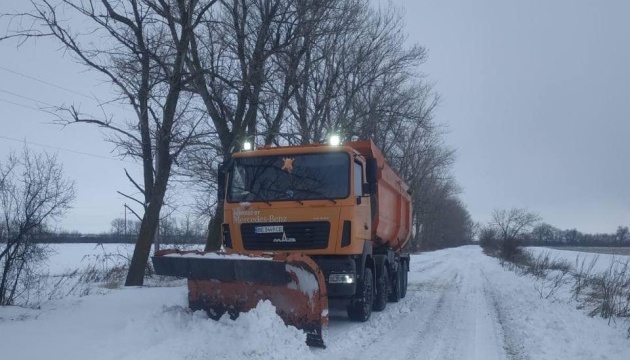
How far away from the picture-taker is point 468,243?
494 ft

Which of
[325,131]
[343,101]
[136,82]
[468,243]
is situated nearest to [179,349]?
[136,82]

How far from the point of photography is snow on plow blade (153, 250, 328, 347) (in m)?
8.79

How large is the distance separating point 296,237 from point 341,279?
1.10 metres

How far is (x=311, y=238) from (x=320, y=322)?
2.11 metres

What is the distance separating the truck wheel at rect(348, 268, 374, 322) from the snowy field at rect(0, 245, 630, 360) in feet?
0.59

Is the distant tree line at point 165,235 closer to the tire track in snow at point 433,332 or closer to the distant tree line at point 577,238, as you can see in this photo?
the tire track in snow at point 433,332

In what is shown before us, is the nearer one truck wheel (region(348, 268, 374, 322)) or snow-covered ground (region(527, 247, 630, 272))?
truck wheel (region(348, 268, 374, 322))

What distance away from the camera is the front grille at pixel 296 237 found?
416 inches

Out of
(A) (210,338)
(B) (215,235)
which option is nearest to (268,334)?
(A) (210,338)

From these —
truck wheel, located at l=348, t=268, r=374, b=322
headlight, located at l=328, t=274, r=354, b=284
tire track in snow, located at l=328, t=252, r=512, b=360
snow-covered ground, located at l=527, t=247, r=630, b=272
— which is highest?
snow-covered ground, located at l=527, t=247, r=630, b=272

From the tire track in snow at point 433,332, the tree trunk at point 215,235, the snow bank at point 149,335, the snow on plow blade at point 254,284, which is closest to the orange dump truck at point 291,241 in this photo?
the snow on plow blade at point 254,284

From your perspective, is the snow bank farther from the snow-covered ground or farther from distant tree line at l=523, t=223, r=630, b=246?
distant tree line at l=523, t=223, r=630, b=246

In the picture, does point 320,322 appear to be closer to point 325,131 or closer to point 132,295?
point 132,295

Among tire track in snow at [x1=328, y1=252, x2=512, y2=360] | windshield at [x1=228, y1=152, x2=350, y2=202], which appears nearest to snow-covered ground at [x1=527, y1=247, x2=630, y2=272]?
tire track in snow at [x1=328, y1=252, x2=512, y2=360]
